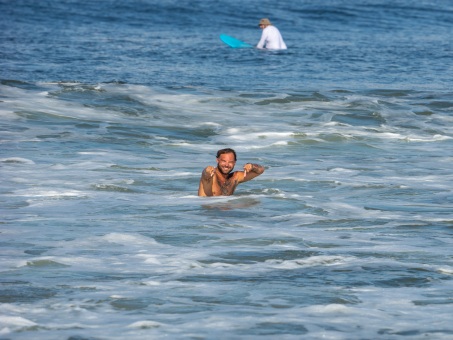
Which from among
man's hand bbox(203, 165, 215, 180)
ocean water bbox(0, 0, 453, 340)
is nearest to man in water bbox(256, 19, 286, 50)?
ocean water bbox(0, 0, 453, 340)

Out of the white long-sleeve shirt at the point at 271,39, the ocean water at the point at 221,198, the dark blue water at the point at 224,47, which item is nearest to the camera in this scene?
the ocean water at the point at 221,198

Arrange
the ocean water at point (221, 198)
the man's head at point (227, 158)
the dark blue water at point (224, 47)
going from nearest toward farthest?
1. the ocean water at point (221, 198)
2. the man's head at point (227, 158)
3. the dark blue water at point (224, 47)

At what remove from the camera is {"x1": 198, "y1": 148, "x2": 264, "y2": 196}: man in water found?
10.2 meters

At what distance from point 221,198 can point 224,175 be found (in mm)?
346

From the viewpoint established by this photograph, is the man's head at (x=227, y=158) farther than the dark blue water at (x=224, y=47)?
No

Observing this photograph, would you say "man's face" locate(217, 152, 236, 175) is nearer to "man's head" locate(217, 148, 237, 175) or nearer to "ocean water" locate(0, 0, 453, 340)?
"man's head" locate(217, 148, 237, 175)

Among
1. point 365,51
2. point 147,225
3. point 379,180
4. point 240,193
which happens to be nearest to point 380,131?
point 379,180

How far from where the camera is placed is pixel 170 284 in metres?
7.55

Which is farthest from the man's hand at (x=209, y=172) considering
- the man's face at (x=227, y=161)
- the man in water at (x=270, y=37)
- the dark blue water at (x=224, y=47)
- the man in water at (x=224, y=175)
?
the man in water at (x=270, y=37)

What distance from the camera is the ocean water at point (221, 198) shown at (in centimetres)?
694

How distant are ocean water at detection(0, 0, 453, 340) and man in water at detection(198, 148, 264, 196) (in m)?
0.14

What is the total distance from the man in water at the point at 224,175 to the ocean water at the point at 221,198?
136 millimetres

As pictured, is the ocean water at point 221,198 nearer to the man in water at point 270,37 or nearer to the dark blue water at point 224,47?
the dark blue water at point 224,47

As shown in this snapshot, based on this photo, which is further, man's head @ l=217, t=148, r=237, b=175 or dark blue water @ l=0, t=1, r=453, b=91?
dark blue water @ l=0, t=1, r=453, b=91
